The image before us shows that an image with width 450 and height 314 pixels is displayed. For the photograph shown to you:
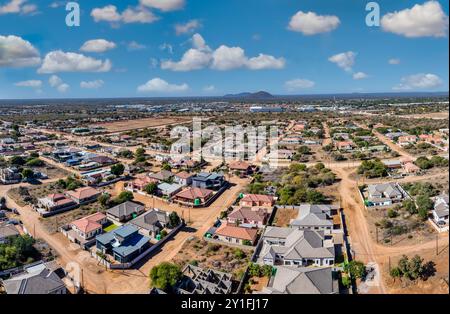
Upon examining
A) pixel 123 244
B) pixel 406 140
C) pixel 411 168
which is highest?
pixel 406 140

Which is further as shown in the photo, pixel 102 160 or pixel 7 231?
pixel 102 160

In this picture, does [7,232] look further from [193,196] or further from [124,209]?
[193,196]

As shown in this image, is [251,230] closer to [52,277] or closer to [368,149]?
[52,277]

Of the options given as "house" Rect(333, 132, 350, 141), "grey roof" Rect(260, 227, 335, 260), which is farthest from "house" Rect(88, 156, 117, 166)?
"house" Rect(333, 132, 350, 141)

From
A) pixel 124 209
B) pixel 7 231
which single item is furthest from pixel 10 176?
pixel 124 209

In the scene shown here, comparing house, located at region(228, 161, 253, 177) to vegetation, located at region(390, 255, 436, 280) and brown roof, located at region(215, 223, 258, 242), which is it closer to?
brown roof, located at region(215, 223, 258, 242)

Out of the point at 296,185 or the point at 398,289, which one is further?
the point at 296,185
